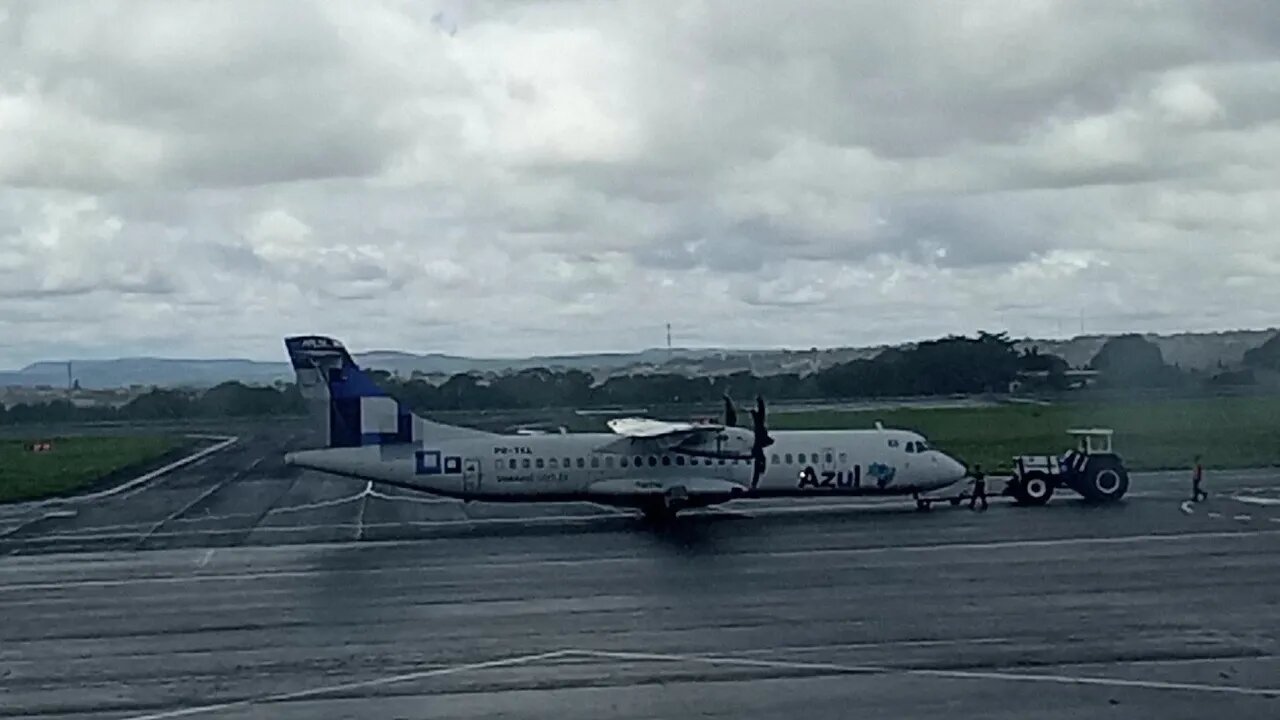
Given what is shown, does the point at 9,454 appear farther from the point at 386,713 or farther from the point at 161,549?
the point at 386,713

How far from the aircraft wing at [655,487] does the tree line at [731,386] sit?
71.9 metres

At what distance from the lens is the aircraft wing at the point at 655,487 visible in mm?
42562

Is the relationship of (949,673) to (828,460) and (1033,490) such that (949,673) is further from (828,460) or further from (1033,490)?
(1033,490)

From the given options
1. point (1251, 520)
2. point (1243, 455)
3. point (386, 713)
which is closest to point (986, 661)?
point (386, 713)

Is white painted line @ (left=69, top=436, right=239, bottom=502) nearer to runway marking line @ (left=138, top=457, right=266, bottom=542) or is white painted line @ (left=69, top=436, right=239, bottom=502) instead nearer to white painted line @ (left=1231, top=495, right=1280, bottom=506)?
runway marking line @ (left=138, top=457, right=266, bottom=542)

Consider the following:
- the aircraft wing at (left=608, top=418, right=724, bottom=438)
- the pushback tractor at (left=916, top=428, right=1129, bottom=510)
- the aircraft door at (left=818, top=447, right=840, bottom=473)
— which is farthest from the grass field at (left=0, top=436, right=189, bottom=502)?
the pushback tractor at (left=916, top=428, right=1129, bottom=510)

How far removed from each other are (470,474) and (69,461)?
45880 mm

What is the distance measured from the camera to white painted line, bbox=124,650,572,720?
770 inches

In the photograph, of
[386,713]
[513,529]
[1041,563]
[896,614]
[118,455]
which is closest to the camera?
[386,713]

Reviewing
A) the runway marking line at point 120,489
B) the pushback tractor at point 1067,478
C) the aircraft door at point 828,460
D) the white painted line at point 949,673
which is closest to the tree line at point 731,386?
the runway marking line at point 120,489

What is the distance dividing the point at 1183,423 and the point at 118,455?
2517 inches

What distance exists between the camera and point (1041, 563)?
32.0 metres

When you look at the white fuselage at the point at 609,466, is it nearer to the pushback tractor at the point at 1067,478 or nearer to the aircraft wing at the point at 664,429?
the aircraft wing at the point at 664,429

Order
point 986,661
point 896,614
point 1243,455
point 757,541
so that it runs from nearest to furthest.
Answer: point 986,661 < point 896,614 < point 757,541 < point 1243,455
